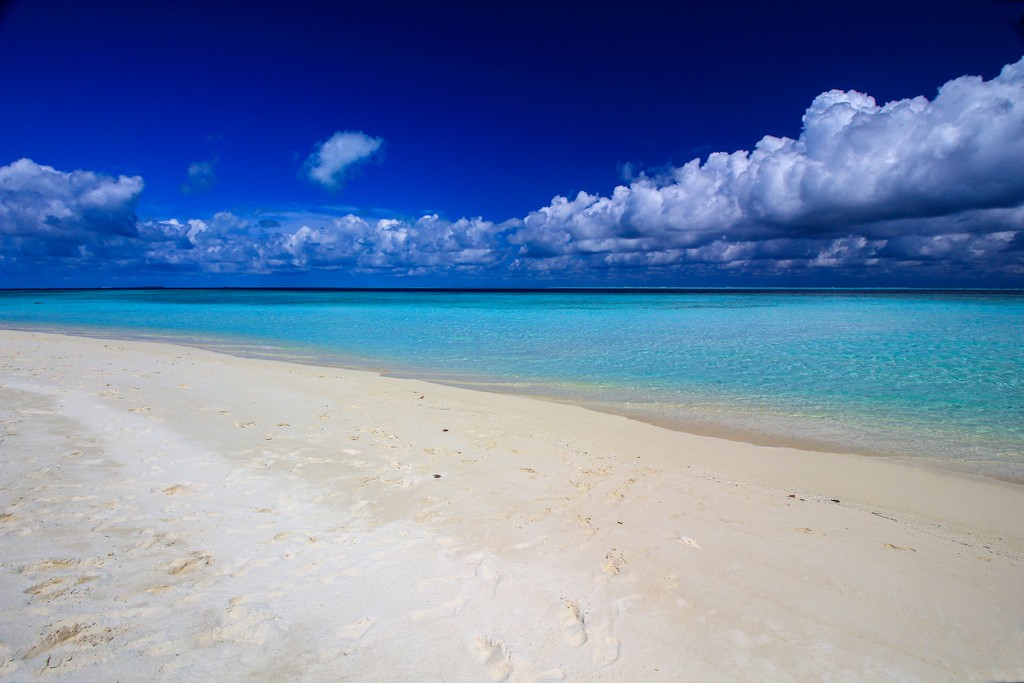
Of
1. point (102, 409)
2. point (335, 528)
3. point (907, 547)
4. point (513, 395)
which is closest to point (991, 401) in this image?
point (907, 547)

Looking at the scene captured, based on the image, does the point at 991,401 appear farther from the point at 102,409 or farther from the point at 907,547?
the point at 102,409

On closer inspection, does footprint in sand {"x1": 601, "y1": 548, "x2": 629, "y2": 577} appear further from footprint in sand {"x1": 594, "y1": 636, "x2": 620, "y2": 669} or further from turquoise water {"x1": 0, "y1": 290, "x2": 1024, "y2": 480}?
turquoise water {"x1": 0, "y1": 290, "x2": 1024, "y2": 480}

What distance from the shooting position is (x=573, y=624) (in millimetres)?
3283

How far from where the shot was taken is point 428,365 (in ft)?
50.5

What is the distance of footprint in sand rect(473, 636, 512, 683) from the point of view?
285 centimetres

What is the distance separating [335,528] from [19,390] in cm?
872

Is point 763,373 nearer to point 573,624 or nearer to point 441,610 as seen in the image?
point 573,624

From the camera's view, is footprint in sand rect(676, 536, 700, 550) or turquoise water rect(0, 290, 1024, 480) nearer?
footprint in sand rect(676, 536, 700, 550)

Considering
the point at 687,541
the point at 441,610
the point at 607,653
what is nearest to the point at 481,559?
the point at 441,610

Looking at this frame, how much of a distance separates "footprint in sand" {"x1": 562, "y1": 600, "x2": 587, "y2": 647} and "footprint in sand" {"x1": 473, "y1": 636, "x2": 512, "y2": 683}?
16.5 inches

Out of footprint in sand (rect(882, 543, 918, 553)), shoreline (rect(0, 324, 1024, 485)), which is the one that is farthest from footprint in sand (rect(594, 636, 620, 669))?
shoreline (rect(0, 324, 1024, 485))

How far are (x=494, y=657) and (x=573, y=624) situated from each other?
60cm

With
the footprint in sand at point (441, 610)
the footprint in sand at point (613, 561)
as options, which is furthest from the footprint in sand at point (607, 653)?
the footprint in sand at point (441, 610)

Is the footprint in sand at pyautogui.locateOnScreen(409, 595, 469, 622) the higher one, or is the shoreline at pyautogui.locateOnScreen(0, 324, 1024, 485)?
the footprint in sand at pyautogui.locateOnScreen(409, 595, 469, 622)
